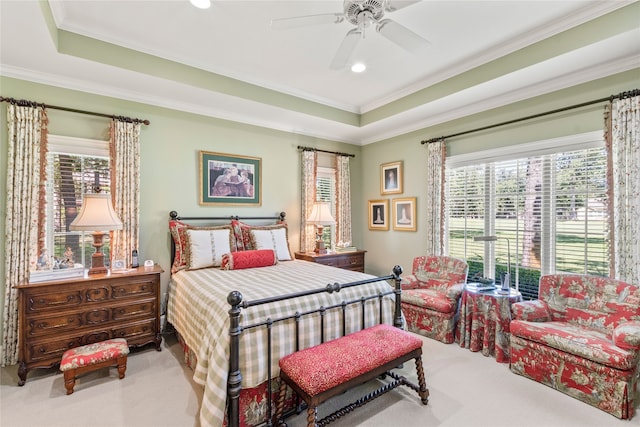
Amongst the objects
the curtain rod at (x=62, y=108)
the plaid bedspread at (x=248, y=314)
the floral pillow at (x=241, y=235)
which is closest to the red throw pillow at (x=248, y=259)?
the plaid bedspread at (x=248, y=314)

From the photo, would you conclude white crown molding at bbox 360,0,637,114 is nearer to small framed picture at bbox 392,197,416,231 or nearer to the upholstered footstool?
small framed picture at bbox 392,197,416,231

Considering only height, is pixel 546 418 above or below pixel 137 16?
below

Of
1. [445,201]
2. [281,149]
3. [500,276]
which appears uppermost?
[281,149]

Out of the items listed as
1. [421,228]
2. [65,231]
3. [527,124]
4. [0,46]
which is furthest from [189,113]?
[527,124]

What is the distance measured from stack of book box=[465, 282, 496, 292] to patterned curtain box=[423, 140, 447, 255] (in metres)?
0.75

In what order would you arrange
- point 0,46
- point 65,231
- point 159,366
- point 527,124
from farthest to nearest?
point 527,124 < point 65,231 < point 159,366 < point 0,46

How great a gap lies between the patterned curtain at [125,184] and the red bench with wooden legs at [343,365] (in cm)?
257

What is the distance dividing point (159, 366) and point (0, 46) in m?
3.30

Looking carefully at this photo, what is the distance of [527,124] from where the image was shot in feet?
11.6

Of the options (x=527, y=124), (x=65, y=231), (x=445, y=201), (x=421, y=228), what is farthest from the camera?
(x=421, y=228)

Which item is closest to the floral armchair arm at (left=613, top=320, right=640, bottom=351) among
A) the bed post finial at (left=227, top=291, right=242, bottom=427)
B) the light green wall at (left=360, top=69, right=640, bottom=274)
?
the light green wall at (left=360, top=69, right=640, bottom=274)

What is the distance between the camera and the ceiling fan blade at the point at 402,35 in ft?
6.91

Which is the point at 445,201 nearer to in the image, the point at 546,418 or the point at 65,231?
the point at 546,418

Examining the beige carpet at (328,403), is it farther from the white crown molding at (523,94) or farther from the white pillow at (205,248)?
the white crown molding at (523,94)
